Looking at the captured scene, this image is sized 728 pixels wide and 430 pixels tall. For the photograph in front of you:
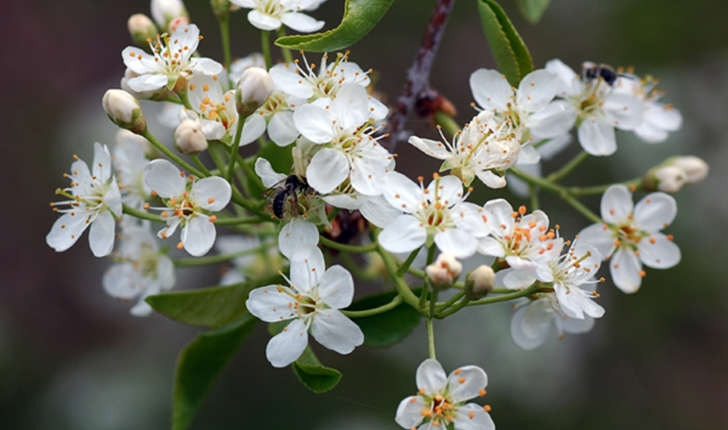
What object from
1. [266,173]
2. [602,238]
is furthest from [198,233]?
[602,238]

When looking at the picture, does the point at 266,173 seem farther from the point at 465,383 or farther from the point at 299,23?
the point at 465,383

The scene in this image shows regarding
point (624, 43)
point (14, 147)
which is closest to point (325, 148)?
point (624, 43)

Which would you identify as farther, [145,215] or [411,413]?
[145,215]

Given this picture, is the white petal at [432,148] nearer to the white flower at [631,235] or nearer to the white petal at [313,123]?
the white petal at [313,123]

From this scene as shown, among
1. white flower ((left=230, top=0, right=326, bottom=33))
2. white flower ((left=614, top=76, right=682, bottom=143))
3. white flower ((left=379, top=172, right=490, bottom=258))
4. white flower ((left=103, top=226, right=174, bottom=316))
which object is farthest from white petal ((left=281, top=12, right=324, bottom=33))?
white flower ((left=614, top=76, right=682, bottom=143))

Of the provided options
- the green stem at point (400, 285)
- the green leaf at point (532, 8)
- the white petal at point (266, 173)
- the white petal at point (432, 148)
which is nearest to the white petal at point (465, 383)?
the green stem at point (400, 285)

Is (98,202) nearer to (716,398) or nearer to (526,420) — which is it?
(526,420)
